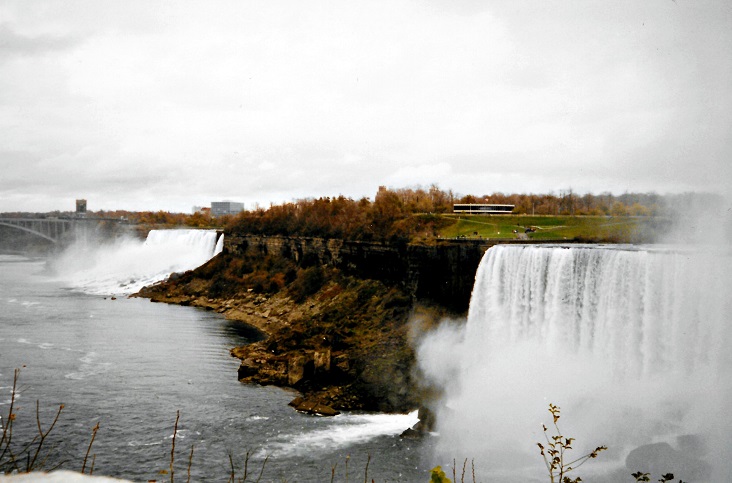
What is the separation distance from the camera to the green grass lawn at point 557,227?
3791cm

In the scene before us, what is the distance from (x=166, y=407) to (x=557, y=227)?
28814 millimetres

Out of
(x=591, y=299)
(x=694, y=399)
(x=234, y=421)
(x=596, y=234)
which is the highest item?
(x=596, y=234)

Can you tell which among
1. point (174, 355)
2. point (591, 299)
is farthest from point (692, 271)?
point (174, 355)

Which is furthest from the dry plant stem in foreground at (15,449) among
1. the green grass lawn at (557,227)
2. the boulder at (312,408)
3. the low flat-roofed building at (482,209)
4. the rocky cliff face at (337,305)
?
the low flat-roofed building at (482,209)

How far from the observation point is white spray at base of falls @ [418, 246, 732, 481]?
2067cm

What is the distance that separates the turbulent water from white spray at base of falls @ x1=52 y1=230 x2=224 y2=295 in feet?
70.5

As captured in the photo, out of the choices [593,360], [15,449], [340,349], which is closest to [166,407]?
[15,449]

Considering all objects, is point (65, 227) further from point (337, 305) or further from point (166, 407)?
point (166, 407)

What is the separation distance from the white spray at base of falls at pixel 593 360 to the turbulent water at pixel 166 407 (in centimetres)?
329

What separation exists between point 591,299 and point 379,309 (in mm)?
14690

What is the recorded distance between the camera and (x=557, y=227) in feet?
141

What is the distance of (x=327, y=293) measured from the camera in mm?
44688

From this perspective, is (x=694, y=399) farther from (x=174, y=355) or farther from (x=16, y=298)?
(x=16, y=298)

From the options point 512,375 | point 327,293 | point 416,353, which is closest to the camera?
point 512,375
